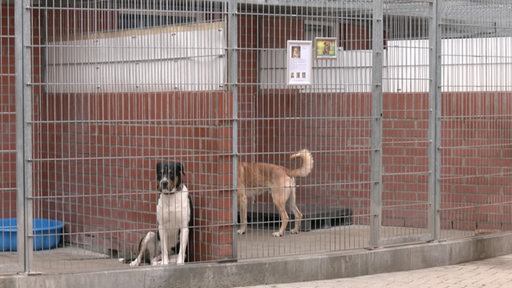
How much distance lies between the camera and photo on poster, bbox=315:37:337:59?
911 cm

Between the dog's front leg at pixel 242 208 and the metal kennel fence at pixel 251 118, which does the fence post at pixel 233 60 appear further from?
the dog's front leg at pixel 242 208

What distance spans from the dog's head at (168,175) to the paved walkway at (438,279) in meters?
1.33

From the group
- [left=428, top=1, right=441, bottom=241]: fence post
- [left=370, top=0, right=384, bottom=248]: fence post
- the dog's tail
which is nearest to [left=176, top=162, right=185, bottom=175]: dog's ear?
the dog's tail

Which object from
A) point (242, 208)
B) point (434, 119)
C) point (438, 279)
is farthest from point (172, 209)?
point (434, 119)

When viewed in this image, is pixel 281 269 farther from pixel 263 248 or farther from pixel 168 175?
pixel 168 175

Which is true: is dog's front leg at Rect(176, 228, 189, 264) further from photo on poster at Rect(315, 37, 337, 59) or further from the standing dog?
photo on poster at Rect(315, 37, 337, 59)

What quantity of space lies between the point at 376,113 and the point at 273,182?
57.9 inches

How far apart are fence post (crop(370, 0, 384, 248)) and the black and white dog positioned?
2.02 meters

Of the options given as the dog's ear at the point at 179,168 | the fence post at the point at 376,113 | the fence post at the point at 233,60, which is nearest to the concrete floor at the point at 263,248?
the fence post at the point at 376,113

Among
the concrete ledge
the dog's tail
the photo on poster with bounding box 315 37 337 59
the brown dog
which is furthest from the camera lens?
the dog's tail

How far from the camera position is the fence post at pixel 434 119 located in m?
9.90

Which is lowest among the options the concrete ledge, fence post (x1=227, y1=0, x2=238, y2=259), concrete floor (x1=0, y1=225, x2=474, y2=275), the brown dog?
the concrete ledge

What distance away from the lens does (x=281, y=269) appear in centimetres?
880

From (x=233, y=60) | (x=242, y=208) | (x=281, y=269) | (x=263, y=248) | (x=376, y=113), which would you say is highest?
(x=233, y=60)
